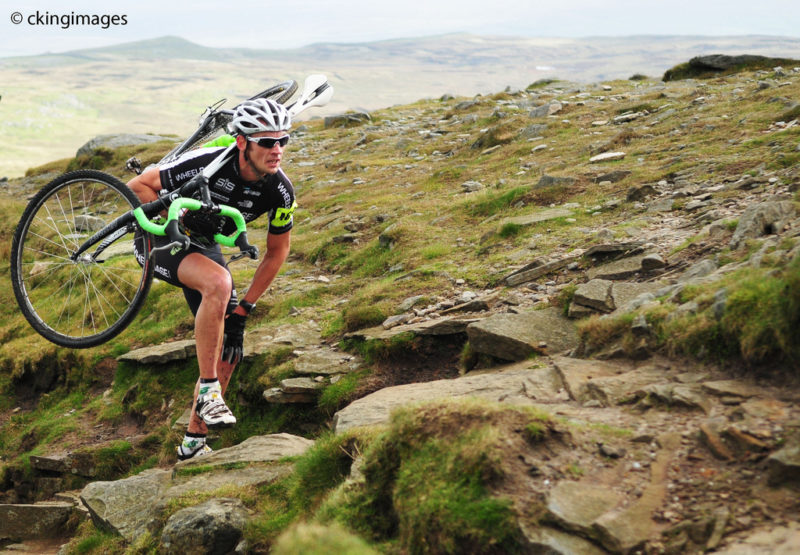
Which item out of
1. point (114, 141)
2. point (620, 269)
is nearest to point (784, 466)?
point (620, 269)

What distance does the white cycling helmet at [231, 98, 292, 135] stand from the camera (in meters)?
8.77

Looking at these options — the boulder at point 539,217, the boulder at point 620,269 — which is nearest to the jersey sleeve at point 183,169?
the boulder at point 620,269

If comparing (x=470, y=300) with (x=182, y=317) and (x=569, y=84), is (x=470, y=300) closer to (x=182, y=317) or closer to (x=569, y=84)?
(x=182, y=317)

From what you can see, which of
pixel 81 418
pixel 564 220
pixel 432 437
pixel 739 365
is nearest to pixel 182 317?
pixel 81 418

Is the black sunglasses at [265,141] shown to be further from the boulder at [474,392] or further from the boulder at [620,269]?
the boulder at [620,269]

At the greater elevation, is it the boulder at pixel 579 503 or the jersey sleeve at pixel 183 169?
the jersey sleeve at pixel 183 169

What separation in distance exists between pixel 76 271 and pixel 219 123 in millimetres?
11002

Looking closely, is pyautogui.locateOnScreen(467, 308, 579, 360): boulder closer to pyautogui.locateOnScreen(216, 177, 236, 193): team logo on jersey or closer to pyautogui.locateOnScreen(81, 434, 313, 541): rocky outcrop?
pyautogui.locateOnScreen(81, 434, 313, 541): rocky outcrop

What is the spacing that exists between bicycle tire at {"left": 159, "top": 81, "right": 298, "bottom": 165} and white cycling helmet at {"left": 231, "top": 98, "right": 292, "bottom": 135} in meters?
0.99

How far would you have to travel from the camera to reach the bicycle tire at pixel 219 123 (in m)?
10.1

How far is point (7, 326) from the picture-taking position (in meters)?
19.0

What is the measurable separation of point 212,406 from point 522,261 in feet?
21.4

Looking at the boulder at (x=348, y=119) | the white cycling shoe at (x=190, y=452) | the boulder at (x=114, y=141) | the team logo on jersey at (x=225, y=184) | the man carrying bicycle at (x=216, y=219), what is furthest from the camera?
the boulder at (x=114, y=141)

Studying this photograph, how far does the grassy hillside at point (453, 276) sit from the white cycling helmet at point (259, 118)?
13.6ft
